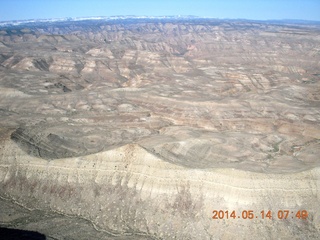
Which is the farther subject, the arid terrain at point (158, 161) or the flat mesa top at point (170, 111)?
the flat mesa top at point (170, 111)

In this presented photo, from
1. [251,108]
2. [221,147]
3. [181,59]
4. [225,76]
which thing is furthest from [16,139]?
[181,59]

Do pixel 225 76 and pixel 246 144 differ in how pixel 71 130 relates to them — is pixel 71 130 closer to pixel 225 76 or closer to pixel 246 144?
pixel 246 144
